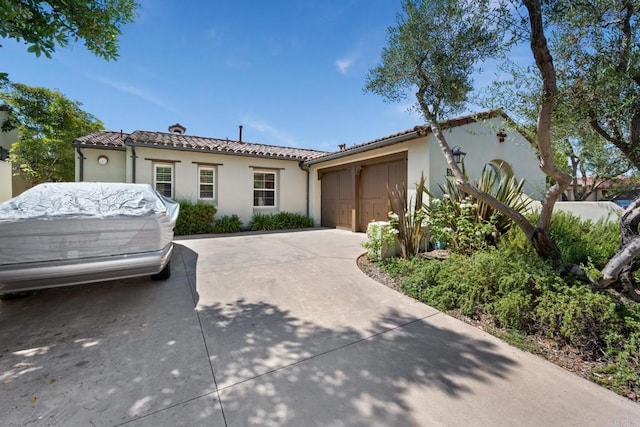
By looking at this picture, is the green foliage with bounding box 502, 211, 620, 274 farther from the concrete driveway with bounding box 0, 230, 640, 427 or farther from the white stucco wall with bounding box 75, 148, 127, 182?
the white stucco wall with bounding box 75, 148, 127, 182

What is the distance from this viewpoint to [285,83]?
930 cm

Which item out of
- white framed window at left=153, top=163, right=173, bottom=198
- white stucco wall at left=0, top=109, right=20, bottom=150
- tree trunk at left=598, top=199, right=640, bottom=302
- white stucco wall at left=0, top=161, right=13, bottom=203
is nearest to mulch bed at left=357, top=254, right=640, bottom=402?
tree trunk at left=598, top=199, right=640, bottom=302

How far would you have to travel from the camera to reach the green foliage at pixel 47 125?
13.2 m

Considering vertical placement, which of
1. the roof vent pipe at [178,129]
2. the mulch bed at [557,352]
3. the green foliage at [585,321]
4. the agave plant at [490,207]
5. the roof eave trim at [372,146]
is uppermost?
the roof vent pipe at [178,129]

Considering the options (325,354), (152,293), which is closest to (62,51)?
(152,293)

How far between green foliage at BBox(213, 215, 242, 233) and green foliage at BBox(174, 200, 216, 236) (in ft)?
0.85

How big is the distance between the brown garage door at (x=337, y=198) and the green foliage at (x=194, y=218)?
461 cm

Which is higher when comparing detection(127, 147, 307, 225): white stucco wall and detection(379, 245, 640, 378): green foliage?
detection(127, 147, 307, 225): white stucco wall

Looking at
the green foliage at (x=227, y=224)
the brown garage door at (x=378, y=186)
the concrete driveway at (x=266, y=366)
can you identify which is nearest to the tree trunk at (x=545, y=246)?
the concrete driveway at (x=266, y=366)

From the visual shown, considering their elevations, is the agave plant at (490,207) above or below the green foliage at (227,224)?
above

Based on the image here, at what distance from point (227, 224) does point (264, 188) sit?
238cm

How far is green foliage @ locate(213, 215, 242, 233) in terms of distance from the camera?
9.74 m

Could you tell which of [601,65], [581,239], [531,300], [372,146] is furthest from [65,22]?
[581,239]

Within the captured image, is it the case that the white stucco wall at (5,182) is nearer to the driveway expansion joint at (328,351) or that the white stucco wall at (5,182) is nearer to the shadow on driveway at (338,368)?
the shadow on driveway at (338,368)
